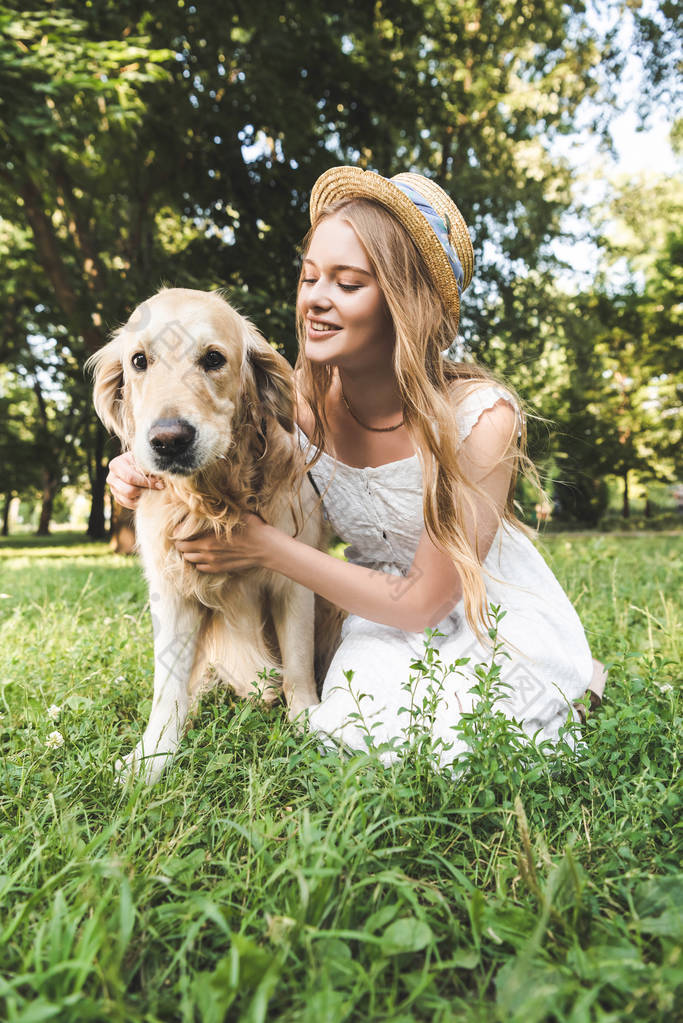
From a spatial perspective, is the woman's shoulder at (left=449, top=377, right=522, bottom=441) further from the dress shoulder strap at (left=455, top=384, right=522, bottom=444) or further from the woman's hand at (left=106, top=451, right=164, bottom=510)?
the woman's hand at (left=106, top=451, right=164, bottom=510)

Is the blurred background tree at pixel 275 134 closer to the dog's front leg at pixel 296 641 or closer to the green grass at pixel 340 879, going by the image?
the dog's front leg at pixel 296 641

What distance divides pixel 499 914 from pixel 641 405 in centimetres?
1858

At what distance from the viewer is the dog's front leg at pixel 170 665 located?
216 centimetres

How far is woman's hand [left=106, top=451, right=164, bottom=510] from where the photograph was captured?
92.0 inches

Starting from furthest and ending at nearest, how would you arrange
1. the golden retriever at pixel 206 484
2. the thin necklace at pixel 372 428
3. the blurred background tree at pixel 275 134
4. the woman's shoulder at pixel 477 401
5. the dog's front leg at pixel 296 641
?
1. the blurred background tree at pixel 275 134
2. the thin necklace at pixel 372 428
3. the dog's front leg at pixel 296 641
4. the woman's shoulder at pixel 477 401
5. the golden retriever at pixel 206 484

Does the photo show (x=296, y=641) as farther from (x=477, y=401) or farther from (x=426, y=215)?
(x=426, y=215)

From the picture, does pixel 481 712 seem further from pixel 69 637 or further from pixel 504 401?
pixel 69 637

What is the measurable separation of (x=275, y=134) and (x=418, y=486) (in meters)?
7.36

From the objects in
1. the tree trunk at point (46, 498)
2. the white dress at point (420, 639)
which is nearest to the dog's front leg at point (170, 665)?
the white dress at point (420, 639)

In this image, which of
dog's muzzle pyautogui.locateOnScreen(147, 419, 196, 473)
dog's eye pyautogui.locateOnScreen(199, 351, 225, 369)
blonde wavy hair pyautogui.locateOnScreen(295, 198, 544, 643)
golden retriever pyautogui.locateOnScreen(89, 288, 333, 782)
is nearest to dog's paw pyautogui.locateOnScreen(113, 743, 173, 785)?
golden retriever pyautogui.locateOnScreen(89, 288, 333, 782)

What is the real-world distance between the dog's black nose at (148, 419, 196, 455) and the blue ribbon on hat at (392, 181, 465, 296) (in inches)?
40.7

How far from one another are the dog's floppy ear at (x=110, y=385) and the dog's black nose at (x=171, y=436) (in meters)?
0.54

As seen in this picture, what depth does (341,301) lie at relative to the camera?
2.17 m

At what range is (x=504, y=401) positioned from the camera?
2297mm
